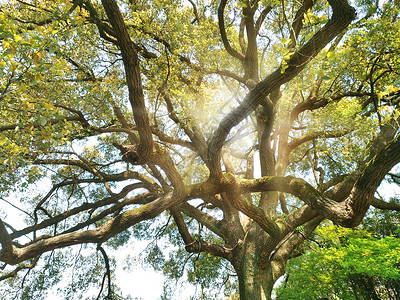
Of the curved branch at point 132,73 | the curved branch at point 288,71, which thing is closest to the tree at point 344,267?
the curved branch at point 288,71

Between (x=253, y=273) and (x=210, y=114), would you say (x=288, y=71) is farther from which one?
(x=253, y=273)

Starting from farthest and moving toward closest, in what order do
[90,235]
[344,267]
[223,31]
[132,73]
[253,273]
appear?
[344,267]
[223,31]
[253,273]
[90,235]
[132,73]

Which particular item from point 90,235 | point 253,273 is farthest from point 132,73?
point 253,273

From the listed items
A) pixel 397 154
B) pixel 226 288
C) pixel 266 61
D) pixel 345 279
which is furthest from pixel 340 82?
pixel 226 288

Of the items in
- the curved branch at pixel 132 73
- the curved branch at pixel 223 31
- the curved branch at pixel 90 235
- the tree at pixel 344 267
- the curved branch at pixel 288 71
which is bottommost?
the tree at pixel 344 267

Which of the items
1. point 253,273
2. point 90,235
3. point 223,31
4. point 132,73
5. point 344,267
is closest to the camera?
point 132,73

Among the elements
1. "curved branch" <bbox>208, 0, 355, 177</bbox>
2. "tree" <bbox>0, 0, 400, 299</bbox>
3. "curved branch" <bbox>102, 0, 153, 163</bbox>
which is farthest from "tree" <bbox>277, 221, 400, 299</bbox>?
"curved branch" <bbox>102, 0, 153, 163</bbox>

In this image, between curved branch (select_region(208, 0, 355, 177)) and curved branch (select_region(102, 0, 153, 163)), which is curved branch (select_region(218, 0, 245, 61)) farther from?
curved branch (select_region(102, 0, 153, 163))

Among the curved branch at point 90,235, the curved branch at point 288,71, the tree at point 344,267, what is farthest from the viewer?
the tree at point 344,267

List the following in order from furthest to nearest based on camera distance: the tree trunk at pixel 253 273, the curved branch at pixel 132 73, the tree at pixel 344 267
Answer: the tree trunk at pixel 253 273
the tree at pixel 344 267
the curved branch at pixel 132 73

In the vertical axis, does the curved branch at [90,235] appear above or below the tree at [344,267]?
above

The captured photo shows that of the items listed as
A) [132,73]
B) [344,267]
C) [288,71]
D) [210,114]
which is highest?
[210,114]

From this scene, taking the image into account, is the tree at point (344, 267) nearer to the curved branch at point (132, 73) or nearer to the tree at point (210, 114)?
the tree at point (210, 114)

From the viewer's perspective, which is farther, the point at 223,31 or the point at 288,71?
the point at 223,31
